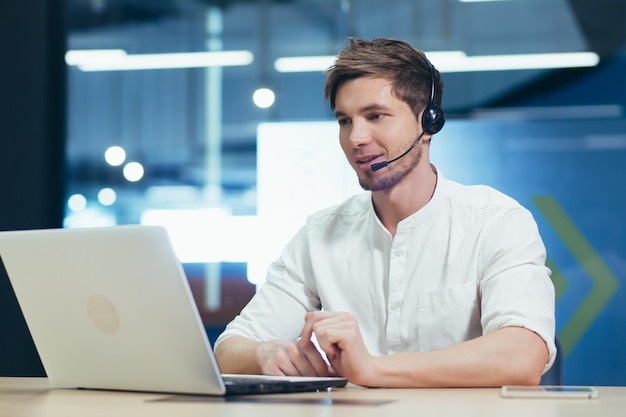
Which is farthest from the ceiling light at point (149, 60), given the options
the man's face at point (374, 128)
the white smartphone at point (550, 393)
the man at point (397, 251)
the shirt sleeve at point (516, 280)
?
the white smartphone at point (550, 393)

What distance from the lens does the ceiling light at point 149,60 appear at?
451cm

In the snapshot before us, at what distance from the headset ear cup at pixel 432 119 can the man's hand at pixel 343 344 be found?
0.71 m

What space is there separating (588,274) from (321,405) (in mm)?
3051

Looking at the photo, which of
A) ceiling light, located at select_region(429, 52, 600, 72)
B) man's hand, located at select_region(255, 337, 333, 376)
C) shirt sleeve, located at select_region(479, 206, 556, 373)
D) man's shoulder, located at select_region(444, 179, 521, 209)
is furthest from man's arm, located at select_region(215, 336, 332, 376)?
ceiling light, located at select_region(429, 52, 600, 72)

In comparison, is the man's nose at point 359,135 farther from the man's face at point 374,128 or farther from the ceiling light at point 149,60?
the ceiling light at point 149,60

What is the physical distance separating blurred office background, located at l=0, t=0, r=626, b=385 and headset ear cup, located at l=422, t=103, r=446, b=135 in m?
1.98

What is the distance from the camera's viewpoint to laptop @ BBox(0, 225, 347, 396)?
135 centimetres

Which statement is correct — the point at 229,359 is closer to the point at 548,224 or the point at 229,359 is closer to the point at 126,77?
the point at 548,224

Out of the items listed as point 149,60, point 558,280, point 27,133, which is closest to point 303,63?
point 149,60

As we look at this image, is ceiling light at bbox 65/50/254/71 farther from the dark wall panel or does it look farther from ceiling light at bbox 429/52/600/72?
ceiling light at bbox 429/52/600/72

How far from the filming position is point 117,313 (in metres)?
1.44

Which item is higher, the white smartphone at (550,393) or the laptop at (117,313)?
the laptop at (117,313)

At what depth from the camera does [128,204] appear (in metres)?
4.52

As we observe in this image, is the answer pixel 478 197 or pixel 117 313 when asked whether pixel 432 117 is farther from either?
pixel 117 313
